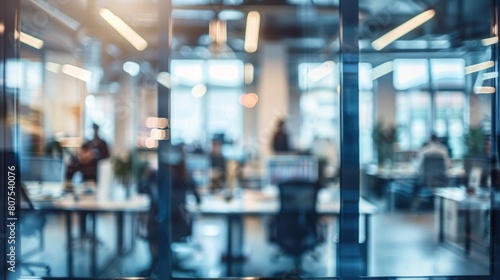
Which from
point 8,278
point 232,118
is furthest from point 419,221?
point 232,118

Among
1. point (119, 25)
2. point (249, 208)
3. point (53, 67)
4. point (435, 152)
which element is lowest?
point (249, 208)

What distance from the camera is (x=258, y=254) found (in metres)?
6.30

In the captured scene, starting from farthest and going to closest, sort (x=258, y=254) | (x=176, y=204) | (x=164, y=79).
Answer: (x=258, y=254) → (x=176, y=204) → (x=164, y=79)

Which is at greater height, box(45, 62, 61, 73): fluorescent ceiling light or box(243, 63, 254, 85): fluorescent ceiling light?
box(243, 63, 254, 85): fluorescent ceiling light

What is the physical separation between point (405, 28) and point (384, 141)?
332 cm

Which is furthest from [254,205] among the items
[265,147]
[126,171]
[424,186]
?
[265,147]

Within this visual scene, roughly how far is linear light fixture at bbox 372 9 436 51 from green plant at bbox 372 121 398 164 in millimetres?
2918

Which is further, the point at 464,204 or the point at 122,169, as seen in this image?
the point at 464,204

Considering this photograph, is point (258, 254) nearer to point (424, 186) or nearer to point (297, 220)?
point (297, 220)

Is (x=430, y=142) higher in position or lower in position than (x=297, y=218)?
higher

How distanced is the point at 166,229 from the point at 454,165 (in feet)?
21.1

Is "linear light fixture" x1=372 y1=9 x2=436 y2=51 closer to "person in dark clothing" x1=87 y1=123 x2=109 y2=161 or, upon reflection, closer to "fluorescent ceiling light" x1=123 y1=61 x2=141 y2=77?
"person in dark clothing" x1=87 y1=123 x2=109 y2=161

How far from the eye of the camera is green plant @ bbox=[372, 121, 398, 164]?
1041cm

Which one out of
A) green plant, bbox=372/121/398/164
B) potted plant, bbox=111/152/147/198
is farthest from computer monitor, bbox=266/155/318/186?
green plant, bbox=372/121/398/164
